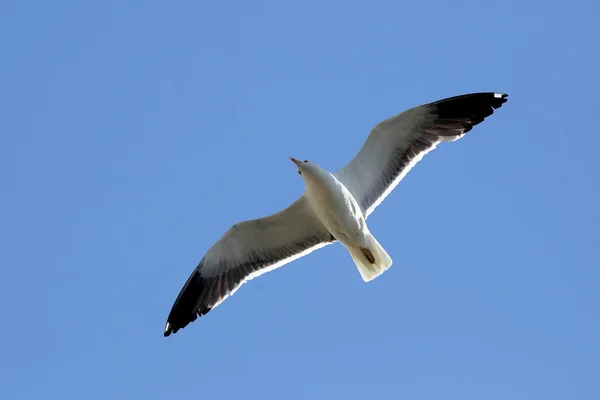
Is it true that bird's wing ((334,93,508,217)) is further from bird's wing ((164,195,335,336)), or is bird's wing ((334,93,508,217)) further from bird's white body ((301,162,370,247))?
bird's wing ((164,195,335,336))

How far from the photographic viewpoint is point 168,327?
985 cm

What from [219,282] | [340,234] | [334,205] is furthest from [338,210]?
[219,282]

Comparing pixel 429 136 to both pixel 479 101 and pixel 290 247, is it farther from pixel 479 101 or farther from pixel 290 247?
pixel 290 247

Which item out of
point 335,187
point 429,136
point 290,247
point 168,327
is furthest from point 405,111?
point 168,327

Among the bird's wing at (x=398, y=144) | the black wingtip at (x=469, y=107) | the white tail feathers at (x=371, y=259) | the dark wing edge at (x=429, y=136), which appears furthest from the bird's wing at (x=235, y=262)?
the black wingtip at (x=469, y=107)

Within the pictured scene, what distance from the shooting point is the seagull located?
9531 millimetres

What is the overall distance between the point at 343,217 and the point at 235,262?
5.21 feet

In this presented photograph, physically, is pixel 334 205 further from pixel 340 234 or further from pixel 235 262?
pixel 235 262

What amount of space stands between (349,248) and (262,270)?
1151 millimetres

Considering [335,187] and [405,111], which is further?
[405,111]

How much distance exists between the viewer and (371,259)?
934 cm

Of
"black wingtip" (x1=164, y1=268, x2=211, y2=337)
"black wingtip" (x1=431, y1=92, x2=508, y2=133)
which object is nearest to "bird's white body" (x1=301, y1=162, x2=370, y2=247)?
"black wingtip" (x1=431, y1=92, x2=508, y2=133)

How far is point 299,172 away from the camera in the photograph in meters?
9.23

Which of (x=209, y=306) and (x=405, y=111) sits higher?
(x=405, y=111)
